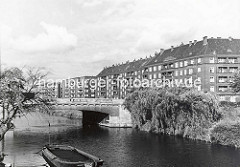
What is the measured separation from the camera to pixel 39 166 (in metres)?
34.3

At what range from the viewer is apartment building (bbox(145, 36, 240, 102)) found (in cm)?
9088

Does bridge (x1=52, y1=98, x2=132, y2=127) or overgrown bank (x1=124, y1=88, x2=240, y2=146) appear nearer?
overgrown bank (x1=124, y1=88, x2=240, y2=146)

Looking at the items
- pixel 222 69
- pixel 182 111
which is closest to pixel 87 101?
pixel 182 111

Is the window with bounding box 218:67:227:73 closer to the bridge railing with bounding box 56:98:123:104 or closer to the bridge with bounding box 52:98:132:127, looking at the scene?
the bridge with bounding box 52:98:132:127

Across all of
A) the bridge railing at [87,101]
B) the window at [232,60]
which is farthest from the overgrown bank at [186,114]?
the window at [232,60]

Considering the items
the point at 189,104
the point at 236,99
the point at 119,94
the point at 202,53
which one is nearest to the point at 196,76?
the point at 202,53

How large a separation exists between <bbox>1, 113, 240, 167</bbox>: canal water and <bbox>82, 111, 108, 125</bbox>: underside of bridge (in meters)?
27.9

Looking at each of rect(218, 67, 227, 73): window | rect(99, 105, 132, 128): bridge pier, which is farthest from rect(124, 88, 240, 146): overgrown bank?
rect(218, 67, 227, 73): window

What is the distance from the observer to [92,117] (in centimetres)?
9331

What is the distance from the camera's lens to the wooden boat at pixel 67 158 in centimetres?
3488

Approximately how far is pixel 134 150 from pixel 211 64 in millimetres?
53756

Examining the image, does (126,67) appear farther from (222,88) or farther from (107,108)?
(107,108)

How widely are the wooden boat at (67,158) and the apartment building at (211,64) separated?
54561mm

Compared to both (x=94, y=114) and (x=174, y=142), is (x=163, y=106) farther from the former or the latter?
(x=94, y=114)
